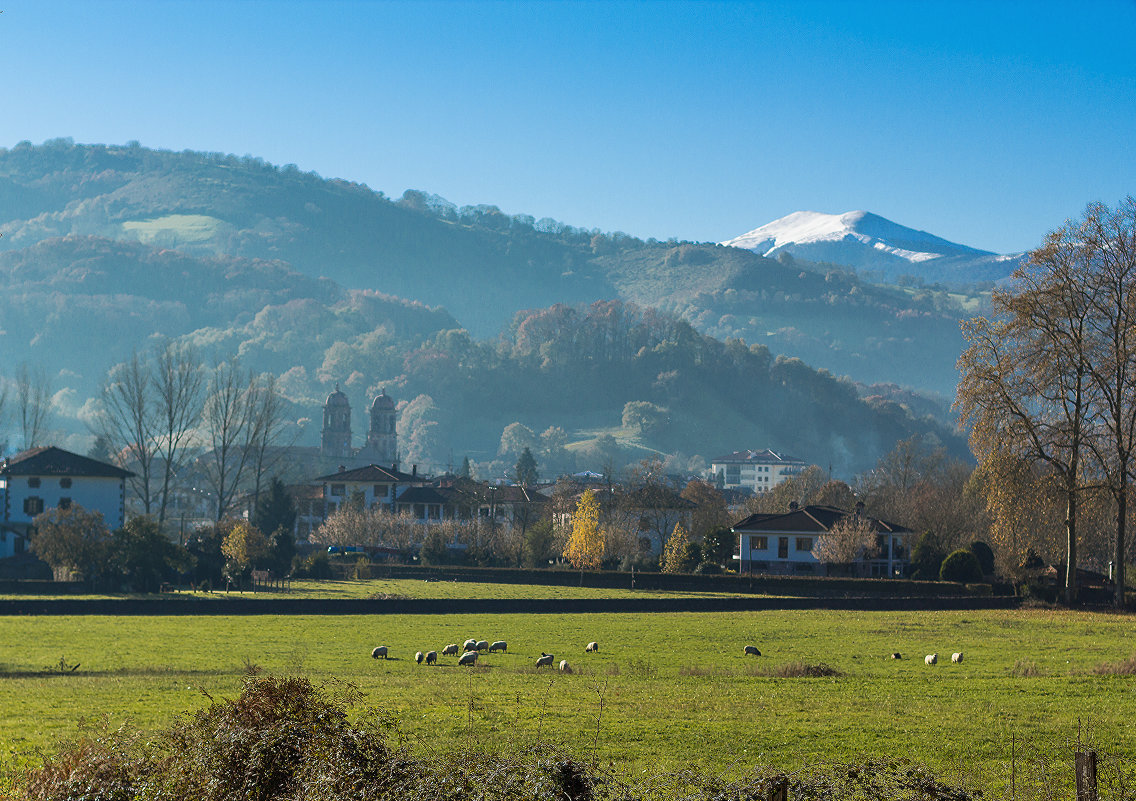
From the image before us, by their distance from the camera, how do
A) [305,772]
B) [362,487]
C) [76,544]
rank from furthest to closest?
[362,487]
[76,544]
[305,772]

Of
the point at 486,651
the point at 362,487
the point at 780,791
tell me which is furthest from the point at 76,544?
the point at 780,791

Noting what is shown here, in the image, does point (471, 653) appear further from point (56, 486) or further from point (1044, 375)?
point (56, 486)

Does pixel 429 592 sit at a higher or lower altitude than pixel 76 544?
lower

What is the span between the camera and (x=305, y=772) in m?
9.86

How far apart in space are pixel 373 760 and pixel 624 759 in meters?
6.17

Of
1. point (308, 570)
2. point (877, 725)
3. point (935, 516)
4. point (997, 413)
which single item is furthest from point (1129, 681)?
point (935, 516)

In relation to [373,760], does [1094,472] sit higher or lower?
higher

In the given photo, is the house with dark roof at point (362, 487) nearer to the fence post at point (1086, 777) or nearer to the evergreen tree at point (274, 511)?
the evergreen tree at point (274, 511)

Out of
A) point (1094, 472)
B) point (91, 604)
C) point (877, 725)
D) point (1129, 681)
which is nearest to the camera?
point (877, 725)

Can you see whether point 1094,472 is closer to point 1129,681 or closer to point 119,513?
point 1129,681

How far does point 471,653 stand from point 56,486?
178 feet

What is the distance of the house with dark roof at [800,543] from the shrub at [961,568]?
1399cm

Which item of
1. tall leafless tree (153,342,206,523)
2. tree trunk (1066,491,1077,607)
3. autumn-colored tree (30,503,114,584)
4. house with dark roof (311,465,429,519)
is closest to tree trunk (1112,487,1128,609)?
tree trunk (1066,491,1077,607)

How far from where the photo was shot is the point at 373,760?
1012 centimetres
